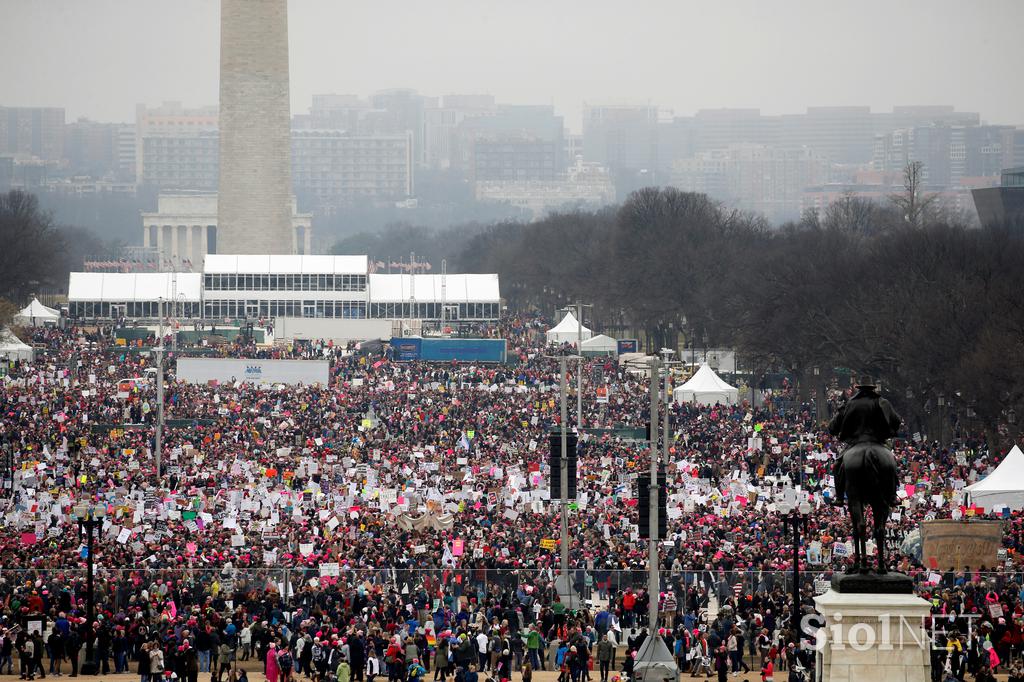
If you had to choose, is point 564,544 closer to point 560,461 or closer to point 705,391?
point 560,461

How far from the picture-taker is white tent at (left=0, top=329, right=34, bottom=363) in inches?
3521

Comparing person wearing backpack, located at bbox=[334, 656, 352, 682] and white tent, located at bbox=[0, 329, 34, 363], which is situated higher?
white tent, located at bbox=[0, 329, 34, 363]

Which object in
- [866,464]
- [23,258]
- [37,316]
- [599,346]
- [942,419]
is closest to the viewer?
[866,464]

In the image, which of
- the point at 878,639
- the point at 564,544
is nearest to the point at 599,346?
the point at 564,544

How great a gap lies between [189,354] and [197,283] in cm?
3333

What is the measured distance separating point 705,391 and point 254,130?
76952 millimetres

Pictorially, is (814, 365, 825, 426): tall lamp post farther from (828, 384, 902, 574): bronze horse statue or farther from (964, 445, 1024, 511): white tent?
(828, 384, 902, 574): bronze horse statue

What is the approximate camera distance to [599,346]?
99.8 meters

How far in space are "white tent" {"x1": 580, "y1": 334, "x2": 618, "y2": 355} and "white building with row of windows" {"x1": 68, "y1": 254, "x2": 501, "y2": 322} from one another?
2843 centimetres

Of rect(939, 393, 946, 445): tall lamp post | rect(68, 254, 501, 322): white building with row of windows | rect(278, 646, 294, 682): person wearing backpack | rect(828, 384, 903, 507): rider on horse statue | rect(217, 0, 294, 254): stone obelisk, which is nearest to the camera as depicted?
rect(828, 384, 903, 507): rider on horse statue

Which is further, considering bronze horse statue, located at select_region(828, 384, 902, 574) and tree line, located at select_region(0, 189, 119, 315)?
tree line, located at select_region(0, 189, 119, 315)

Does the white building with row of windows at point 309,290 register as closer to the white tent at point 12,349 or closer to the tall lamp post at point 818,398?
the white tent at point 12,349

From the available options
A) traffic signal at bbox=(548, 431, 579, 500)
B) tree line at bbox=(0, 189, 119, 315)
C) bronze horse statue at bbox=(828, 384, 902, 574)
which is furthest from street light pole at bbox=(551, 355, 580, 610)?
tree line at bbox=(0, 189, 119, 315)

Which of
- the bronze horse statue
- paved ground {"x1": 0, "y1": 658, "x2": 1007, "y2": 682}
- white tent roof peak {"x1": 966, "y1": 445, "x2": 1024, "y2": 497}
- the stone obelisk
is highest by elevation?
the stone obelisk
